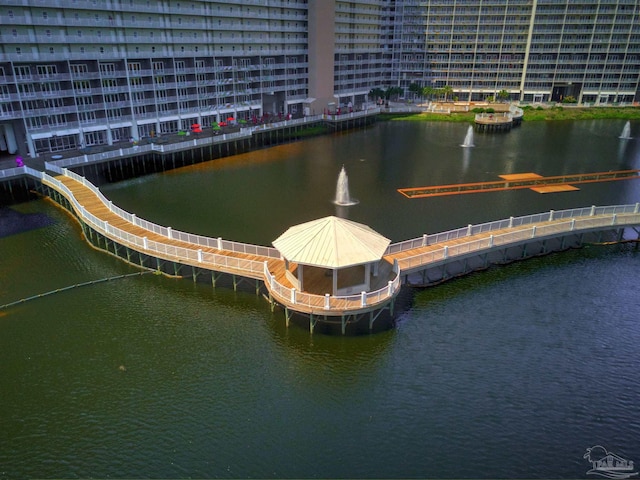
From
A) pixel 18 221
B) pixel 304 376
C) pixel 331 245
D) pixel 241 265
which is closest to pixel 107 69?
pixel 18 221

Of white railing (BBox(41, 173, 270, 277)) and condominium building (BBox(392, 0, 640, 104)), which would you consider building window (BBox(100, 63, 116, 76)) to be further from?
condominium building (BBox(392, 0, 640, 104))

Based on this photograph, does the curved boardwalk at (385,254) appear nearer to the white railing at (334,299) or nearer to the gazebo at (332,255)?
the white railing at (334,299)

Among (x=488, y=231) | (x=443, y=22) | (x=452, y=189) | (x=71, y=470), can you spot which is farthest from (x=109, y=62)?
(x=443, y=22)

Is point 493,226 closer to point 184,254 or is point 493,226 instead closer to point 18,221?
point 184,254

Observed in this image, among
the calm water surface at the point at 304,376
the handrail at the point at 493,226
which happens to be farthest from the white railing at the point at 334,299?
the handrail at the point at 493,226

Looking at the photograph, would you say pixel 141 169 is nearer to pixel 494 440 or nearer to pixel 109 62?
pixel 109 62

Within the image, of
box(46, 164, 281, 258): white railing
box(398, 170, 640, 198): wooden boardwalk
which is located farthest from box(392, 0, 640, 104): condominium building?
box(46, 164, 281, 258): white railing
